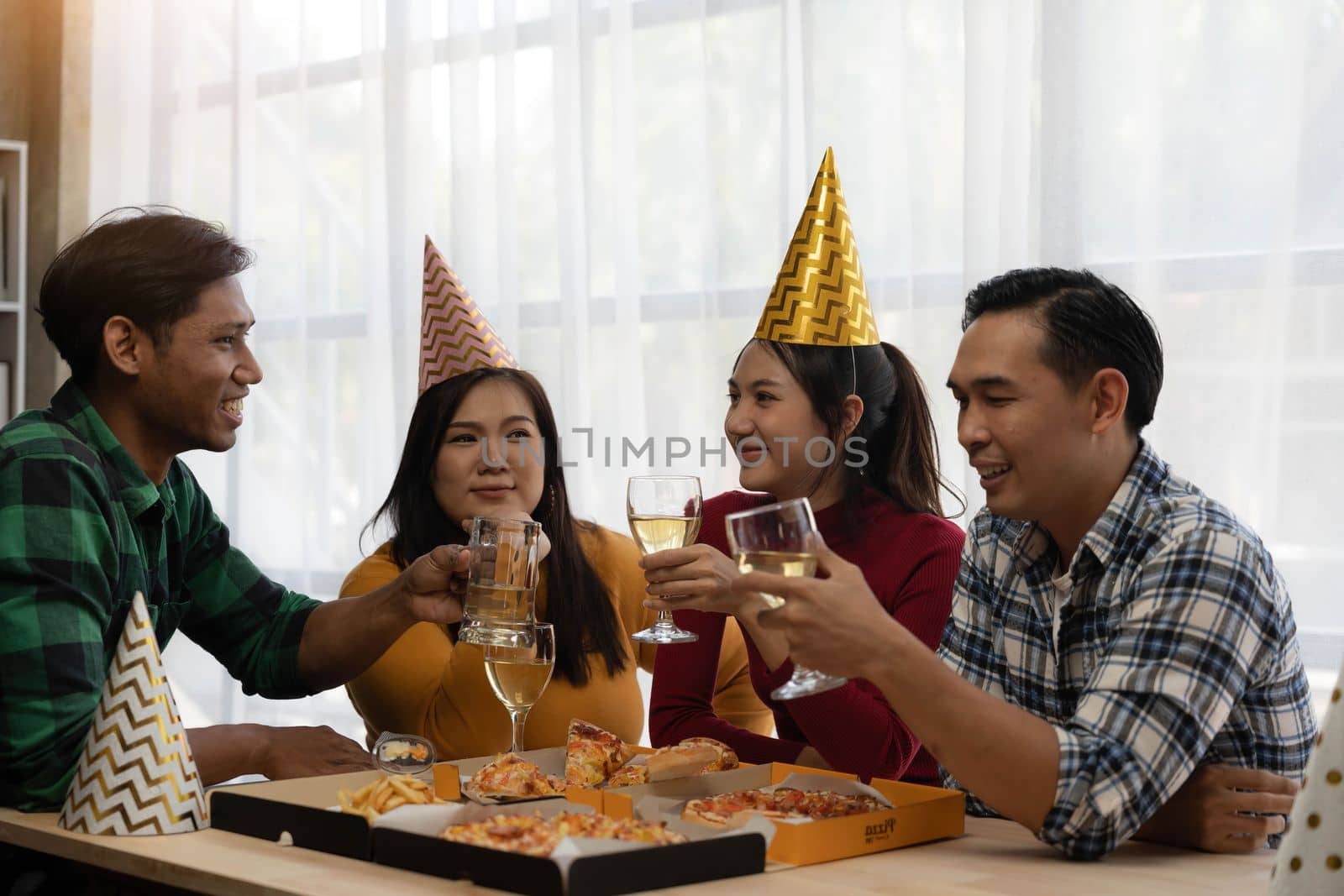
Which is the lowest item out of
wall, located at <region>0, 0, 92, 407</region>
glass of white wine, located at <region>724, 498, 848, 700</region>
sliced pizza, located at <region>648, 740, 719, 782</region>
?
sliced pizza, located at <region>648, 740, 719, 782</region>

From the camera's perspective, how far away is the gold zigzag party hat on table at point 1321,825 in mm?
848

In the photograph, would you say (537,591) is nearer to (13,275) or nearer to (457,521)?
(457,521)

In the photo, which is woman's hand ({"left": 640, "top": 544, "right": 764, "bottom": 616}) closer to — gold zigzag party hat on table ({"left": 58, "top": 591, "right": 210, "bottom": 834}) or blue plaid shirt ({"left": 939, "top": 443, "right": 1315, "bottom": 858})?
blue plaid shirt ({"left": 939, "top": 443, "right": 1315, "bottom": 858})

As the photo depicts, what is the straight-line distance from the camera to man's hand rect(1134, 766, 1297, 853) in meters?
1.36

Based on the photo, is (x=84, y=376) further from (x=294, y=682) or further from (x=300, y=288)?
(x=300, y=288)

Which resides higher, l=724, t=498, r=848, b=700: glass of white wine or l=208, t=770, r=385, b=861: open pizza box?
l=724, t=498, r=848, b=700: glass of white wine

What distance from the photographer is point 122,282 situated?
198 centimetres

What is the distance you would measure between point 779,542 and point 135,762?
0.72m

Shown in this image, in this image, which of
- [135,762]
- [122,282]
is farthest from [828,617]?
[122,282]

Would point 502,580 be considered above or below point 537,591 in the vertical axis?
above

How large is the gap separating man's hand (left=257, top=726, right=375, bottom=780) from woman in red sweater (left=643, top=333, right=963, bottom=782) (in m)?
0.55

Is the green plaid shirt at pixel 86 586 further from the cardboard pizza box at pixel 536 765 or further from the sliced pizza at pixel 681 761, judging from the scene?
the sliced pizza at pixel 681 761

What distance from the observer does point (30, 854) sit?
1513 mm

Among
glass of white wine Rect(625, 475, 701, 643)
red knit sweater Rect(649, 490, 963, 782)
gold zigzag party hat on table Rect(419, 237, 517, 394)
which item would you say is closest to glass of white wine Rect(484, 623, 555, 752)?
glass of white wine Rect(625, 475, 701, 643)
